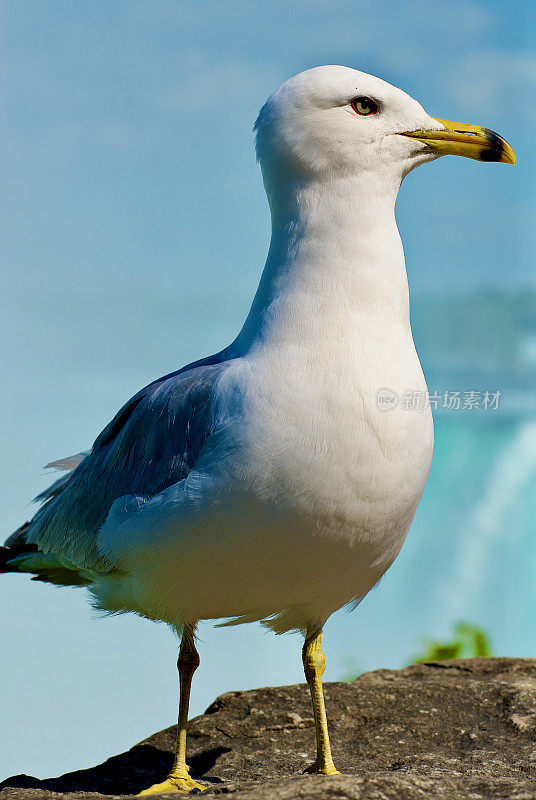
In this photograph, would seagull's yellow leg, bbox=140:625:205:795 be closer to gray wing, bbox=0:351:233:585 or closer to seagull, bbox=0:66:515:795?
seagull, bbox=0:66:515:795

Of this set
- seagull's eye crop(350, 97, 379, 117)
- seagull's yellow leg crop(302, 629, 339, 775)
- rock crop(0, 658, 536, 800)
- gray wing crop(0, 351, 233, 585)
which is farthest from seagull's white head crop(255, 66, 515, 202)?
Result: rock crop(0, 658, 536, 800)

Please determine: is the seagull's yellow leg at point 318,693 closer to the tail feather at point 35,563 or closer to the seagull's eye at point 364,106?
the tail feather at point 35,563

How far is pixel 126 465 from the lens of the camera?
A: 420 centimetres

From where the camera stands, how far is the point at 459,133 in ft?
13.0

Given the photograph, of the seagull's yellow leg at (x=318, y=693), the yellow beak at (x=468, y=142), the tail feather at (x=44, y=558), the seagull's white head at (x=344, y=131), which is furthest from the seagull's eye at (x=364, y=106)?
the tail feather at (x=44, y=558)

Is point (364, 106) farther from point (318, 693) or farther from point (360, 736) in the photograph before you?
point (360, 736)

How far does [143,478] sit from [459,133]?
2014 millimetres

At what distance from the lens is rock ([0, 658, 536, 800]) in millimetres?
4273

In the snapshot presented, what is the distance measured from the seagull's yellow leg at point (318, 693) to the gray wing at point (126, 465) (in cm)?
100

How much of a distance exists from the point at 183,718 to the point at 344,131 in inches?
104

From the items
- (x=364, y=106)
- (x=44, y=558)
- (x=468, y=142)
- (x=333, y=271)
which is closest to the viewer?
(x=333, y=271)

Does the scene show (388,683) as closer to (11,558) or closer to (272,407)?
(11,558)

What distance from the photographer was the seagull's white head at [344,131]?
375 centimetres

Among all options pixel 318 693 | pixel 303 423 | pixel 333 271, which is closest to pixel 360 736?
pixel 318 693
